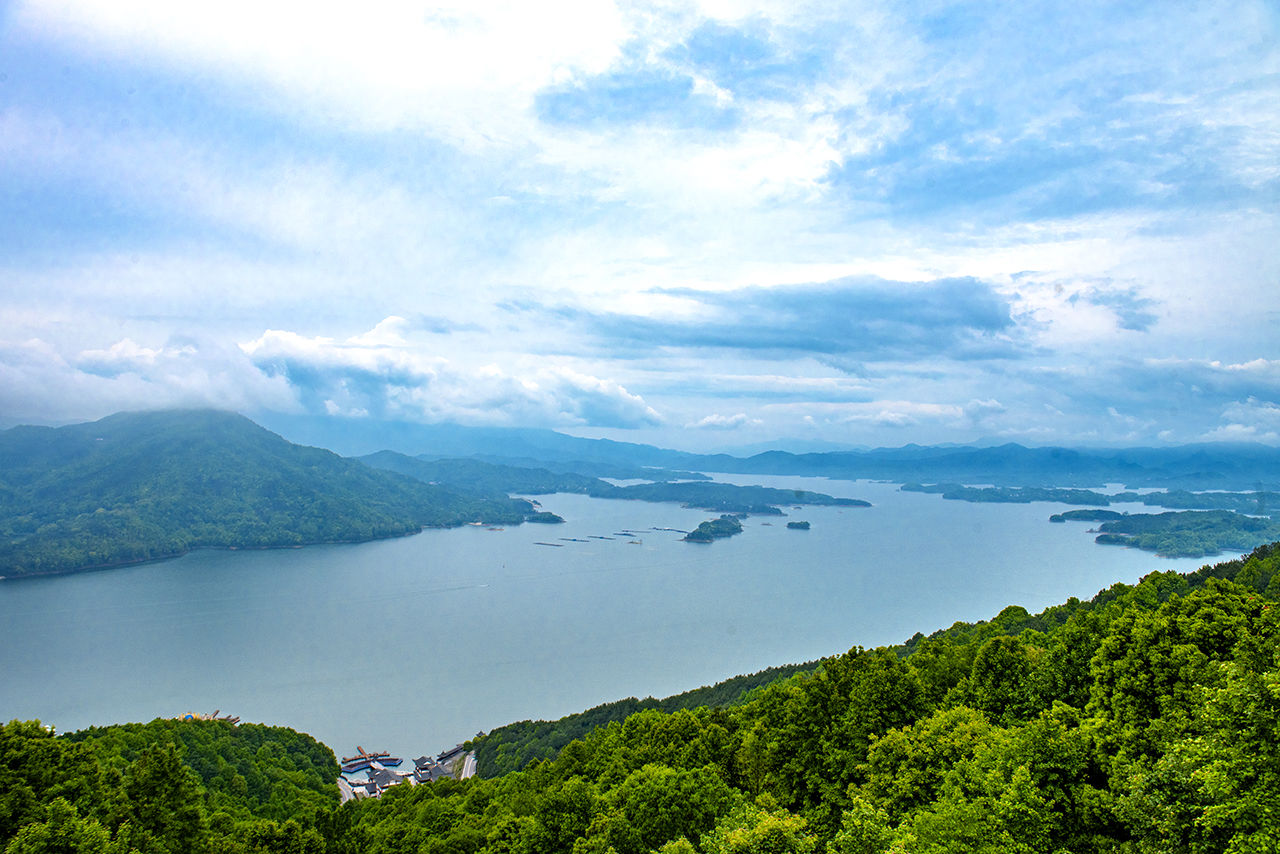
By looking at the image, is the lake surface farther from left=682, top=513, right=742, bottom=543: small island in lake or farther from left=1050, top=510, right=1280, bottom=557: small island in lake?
left=1050, top=510, right=1280, bottom=557: small island in lake

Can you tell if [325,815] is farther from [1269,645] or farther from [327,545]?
[327,545]

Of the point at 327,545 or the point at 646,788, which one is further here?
the point at 327,545

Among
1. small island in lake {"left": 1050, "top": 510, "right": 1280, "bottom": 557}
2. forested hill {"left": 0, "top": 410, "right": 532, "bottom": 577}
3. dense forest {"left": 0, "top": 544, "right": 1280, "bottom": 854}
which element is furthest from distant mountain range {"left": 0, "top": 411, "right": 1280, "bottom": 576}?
dense forest {"left": 0, "top": 544, "right": 1280, "bottom": 854}

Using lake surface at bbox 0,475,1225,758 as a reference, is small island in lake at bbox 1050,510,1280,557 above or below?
above

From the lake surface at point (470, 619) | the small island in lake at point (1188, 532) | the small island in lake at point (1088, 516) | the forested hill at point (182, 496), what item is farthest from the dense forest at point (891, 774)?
the small island in lake at point (1088, 516)

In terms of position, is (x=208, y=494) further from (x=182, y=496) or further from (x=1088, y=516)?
(x=1088, y=516)

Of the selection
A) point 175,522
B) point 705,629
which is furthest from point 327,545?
point 705,629
